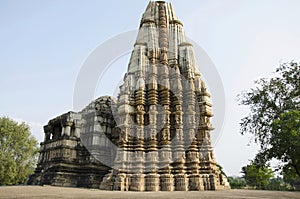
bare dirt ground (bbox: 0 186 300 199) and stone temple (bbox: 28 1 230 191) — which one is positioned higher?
stone temple (bbox: 28 1 230 191)

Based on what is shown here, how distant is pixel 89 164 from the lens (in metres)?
22.7

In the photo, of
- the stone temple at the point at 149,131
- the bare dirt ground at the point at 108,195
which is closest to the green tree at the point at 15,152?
the stone temple at the point at 149,131

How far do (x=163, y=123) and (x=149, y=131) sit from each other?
49.2 inches

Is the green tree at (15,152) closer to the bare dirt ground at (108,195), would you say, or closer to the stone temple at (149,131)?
the stone temple at (149,131)

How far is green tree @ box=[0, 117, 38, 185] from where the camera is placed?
29777 millimetres

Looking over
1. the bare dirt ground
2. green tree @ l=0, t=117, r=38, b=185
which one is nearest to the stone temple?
the bare dirt ground

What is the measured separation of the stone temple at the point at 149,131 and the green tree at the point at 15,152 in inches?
309

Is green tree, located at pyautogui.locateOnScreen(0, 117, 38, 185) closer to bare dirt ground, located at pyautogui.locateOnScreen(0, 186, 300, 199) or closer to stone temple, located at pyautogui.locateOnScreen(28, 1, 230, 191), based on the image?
stone temple, located at pyautogui.locateOnScreen(28, 1, 230, 191)

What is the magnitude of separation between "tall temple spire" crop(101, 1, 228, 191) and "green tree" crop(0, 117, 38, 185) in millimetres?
18990

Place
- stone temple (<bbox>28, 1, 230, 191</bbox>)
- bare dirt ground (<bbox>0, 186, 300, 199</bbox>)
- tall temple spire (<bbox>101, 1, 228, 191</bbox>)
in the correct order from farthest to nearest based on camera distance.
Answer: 1. stone temple (<bbox>28, 1, 230, 191</bbox>)
2. tall temple spire (<bbox>101, 1, 228, 191</bbox>)
3. bare dirt ground (<bbox>0, 186, 300, 199</bbox>)

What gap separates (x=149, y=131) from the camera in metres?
18.7

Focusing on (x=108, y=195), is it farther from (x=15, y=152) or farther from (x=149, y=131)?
(x=15, y=152)

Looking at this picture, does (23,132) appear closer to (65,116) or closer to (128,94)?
(65,116)

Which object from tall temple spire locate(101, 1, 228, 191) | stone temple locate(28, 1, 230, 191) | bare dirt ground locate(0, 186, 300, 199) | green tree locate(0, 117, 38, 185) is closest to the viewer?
bare dirt ground locate(0, 186, 300, 199)
